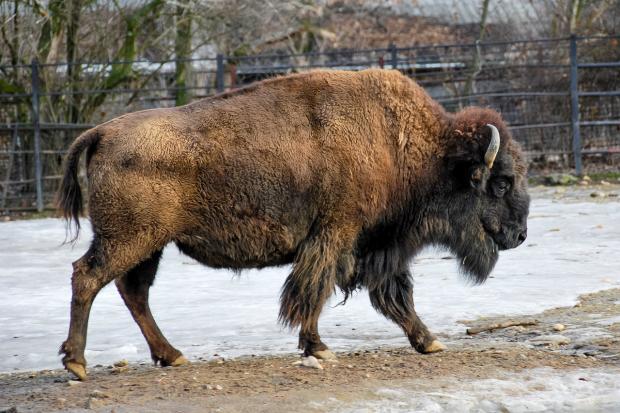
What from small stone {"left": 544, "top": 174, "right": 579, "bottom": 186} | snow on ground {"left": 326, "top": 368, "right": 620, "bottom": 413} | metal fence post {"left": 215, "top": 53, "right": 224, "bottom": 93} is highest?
metal fence post {"left": 215, "top": 53, "right": 224, "bottom": 93}

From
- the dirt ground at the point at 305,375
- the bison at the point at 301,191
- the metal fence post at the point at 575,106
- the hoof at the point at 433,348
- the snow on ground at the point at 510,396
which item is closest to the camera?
the snow on ground at the point at 510,396

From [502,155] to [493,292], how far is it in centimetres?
181

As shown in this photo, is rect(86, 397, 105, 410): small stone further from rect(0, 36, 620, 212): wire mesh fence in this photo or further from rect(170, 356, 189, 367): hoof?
rect(0, 36, 620, 212): wire mesh fence

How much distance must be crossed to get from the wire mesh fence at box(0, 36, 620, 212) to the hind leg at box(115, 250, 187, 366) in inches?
375

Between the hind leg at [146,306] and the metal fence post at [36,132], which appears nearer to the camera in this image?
the hind leg at [146,306]

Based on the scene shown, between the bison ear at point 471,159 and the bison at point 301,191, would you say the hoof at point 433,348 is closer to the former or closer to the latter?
the bison at point 301,191

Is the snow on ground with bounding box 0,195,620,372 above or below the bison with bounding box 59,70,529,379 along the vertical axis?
below

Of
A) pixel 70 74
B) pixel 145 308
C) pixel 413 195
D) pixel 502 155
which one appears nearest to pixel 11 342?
pixel 145 308

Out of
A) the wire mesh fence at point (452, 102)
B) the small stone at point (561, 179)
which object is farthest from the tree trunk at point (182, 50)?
the small stone at point (561, 179)

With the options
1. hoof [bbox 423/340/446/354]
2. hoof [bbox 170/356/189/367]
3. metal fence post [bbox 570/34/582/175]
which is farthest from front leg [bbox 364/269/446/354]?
metal fence post [bbox 570/34/582/175]

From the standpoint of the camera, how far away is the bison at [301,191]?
5520 mm

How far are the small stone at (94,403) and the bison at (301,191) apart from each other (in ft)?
2.07

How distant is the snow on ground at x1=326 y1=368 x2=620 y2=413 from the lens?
466 centimetres

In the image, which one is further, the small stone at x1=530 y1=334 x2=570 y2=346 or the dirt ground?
the small stone at x1=530 y1=334 x2=570 y2=346
